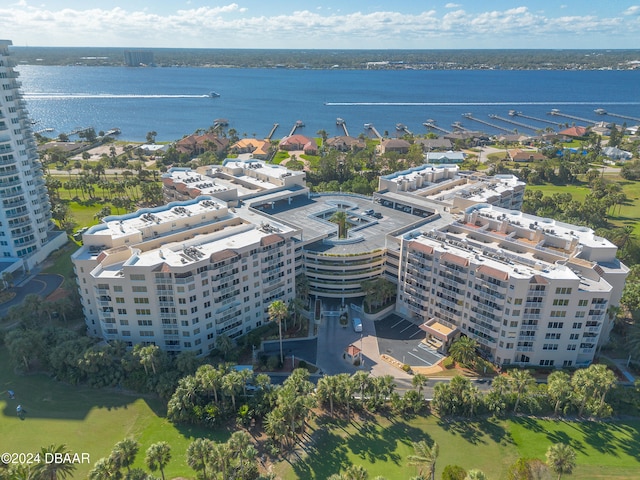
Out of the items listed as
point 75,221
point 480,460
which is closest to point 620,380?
point 480,460

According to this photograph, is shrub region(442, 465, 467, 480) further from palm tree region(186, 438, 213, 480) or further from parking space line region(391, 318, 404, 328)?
parking space line region(391, 318, 404, 328)

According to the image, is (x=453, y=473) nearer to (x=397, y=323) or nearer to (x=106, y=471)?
Answer: (x=397, y=323)

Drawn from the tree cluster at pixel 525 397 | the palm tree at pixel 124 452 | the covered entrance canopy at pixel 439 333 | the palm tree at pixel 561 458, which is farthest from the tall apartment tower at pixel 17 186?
the palm tree at pixel 561 458

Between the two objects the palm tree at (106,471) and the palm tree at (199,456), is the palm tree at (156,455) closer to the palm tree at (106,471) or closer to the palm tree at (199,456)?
the palm tree at (199,456)

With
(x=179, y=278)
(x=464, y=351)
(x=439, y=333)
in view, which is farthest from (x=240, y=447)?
(x=439, y=333)

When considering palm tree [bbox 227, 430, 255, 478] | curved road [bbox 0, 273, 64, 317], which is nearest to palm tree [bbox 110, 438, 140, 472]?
palm tree [bbox 227, 430, 255, 478]

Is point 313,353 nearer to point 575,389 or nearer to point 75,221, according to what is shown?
point 575,389
